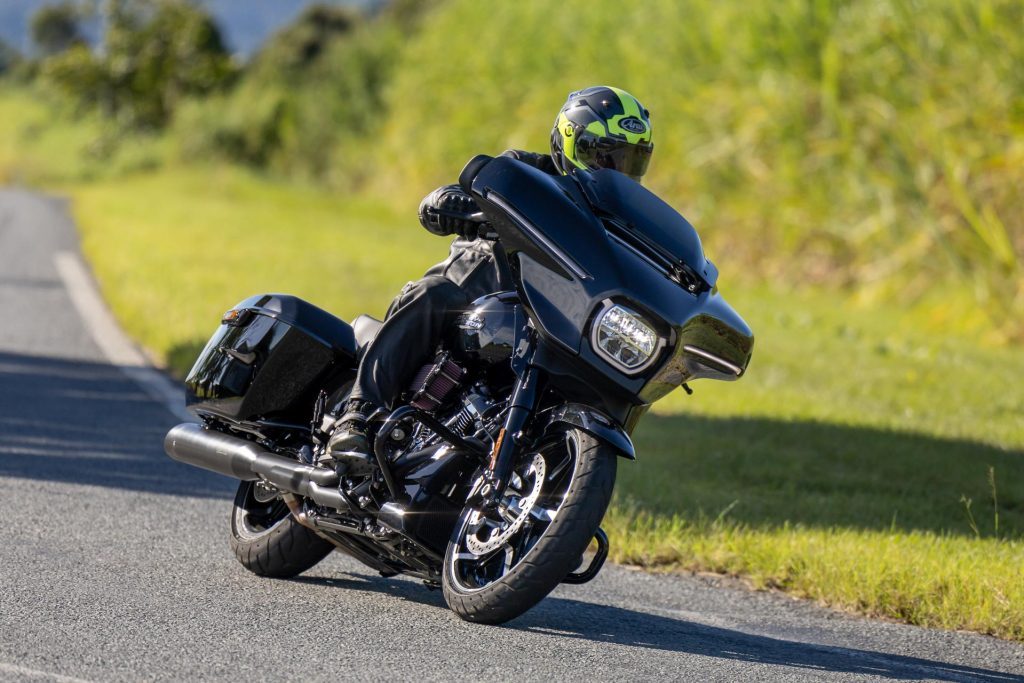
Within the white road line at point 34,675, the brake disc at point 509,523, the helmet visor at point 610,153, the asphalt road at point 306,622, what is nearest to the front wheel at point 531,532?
the brake disc at point 509,523

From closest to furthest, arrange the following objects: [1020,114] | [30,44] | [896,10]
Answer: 1. [1020,114]
2. [896,10]
3. [30,44]

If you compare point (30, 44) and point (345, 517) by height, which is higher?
point (345, 517)

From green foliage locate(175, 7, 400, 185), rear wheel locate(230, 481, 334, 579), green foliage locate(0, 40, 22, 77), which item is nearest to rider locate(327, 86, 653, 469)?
rear wheel locate(230, 481, 334, 579)

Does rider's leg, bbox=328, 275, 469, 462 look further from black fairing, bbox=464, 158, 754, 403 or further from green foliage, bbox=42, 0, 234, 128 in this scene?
green foliage, bbox=42, 0, 234, 128

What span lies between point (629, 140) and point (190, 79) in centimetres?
5336

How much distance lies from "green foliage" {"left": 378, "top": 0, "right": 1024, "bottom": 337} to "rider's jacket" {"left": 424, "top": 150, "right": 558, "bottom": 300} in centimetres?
967

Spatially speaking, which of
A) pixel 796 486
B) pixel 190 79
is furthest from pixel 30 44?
pixel 796 486

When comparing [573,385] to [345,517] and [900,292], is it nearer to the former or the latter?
[345,517]

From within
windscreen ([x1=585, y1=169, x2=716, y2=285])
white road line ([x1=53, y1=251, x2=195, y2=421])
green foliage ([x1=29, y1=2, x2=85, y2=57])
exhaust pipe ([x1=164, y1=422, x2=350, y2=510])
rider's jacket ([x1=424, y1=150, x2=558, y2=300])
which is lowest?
green foliage ([x1=29, y1=2, x2=85, y2=57])

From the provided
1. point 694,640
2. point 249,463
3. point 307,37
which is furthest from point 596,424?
point 307,37

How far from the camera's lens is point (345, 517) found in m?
5.32

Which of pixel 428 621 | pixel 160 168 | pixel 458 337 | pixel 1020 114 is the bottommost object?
pixel 160 168

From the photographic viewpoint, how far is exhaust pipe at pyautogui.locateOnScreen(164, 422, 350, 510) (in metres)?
5.27

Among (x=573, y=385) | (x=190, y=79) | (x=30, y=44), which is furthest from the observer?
(x=30, y=44)
